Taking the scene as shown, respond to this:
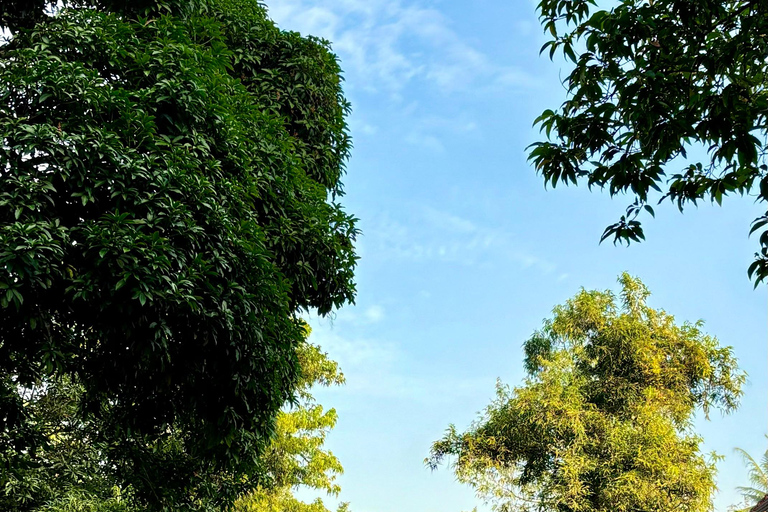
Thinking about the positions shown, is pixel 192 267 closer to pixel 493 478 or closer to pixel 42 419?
pixel 42 419

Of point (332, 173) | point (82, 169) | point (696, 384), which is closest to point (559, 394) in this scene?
point (696, 384)

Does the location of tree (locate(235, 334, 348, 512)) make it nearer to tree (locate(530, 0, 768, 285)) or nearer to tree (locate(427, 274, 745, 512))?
tree (locate(427, 274, 745, 512))

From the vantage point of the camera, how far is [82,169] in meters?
6.77

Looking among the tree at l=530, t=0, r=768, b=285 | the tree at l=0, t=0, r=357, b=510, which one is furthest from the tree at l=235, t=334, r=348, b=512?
the tree at l=530, t=0, r=768, b=285

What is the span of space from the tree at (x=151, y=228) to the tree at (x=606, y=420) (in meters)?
12.5

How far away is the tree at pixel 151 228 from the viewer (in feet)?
21.8

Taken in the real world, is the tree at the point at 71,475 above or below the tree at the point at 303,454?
below

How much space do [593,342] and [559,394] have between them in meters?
2.66

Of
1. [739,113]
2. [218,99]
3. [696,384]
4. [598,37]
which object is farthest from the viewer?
[696,384]

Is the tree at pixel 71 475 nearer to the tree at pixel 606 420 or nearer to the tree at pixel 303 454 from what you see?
the tree at pixel 303 454

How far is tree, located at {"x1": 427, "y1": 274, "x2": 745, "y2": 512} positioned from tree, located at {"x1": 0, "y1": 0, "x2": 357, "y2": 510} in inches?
490

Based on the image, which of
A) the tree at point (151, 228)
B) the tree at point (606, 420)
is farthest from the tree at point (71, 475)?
the tree at point (606, 420)

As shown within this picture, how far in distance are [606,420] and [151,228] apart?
16438mm

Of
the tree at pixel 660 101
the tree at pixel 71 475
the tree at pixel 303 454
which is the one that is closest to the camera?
the tree at pixel 660 101
